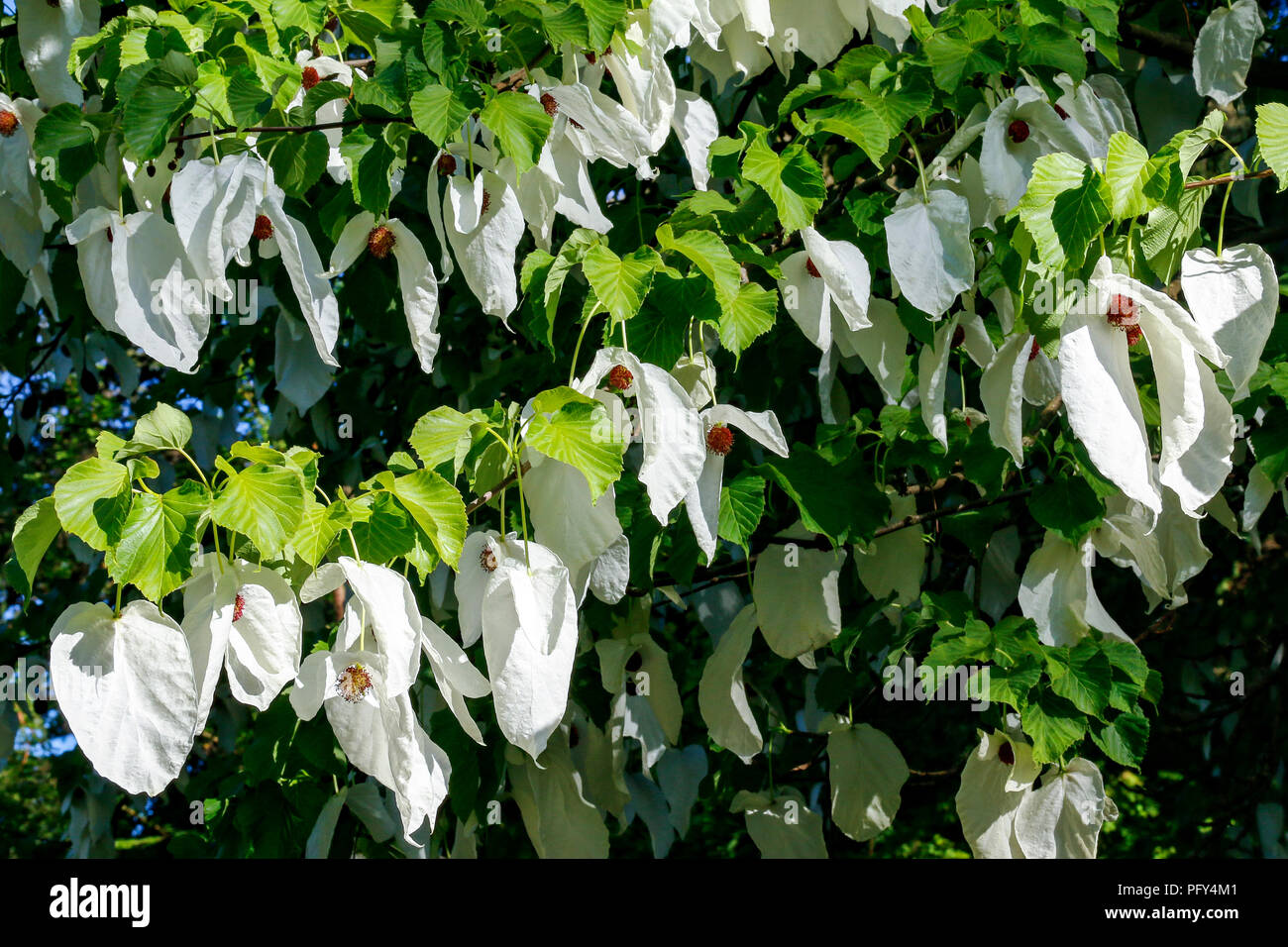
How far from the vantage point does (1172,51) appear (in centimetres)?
204

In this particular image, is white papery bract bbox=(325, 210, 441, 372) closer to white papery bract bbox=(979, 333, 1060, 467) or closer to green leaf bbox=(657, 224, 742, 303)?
green leaf bbox=(657, 224, 742, 303)

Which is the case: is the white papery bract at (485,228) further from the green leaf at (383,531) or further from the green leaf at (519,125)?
the green leaf at (383,531)

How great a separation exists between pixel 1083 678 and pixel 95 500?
1.08 m

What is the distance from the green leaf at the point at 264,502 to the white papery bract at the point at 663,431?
290 millimetres

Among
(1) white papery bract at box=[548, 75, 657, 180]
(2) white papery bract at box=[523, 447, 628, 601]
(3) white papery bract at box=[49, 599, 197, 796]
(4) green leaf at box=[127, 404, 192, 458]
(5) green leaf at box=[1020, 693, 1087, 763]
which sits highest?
(1) white papery bract at box=[548, 75, 657, 180]

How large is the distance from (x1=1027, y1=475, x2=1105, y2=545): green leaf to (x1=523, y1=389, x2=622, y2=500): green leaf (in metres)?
0.72

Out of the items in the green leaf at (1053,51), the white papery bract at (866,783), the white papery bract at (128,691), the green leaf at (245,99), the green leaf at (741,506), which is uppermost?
the green leaf at (1053,51)

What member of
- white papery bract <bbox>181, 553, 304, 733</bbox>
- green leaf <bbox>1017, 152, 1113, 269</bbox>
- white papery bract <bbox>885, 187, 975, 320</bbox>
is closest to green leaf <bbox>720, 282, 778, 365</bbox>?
white papery bract <bbox>885, 187, 975, 320</bbox>

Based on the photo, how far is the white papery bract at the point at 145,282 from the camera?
1.25m

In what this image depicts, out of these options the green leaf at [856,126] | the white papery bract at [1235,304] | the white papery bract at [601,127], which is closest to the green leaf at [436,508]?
the white papery bract at [601,127]

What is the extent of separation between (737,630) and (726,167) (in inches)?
25.7

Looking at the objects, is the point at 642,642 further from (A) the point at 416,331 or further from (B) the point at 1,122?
(B) the point at 1,122

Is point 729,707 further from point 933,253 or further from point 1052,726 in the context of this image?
point 933,253

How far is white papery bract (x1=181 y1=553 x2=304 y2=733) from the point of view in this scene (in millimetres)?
1066
